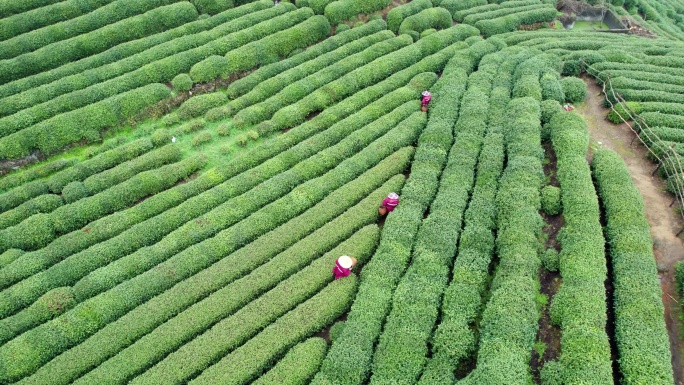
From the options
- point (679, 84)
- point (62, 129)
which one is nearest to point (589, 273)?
point (679, 84)

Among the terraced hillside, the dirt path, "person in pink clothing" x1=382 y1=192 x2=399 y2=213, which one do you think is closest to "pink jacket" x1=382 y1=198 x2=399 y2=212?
"person in pink clothing" x1=382 y1=192 x2=399 y2=213

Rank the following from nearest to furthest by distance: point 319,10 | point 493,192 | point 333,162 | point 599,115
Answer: point 493,192 → point 333,162 → point 599,115 → point 319,10

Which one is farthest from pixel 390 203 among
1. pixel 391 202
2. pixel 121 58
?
pixel 121 58

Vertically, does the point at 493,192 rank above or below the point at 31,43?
below

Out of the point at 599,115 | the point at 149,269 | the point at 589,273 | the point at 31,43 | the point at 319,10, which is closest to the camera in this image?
the point at 589,273

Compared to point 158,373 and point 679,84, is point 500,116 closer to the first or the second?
point 679,84

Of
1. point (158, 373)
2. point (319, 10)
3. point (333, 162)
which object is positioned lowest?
point (158, 373)

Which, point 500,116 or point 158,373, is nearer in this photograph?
point 158,373

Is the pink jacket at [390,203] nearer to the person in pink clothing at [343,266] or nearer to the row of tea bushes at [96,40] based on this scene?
the person in pink clothing at [343,266]

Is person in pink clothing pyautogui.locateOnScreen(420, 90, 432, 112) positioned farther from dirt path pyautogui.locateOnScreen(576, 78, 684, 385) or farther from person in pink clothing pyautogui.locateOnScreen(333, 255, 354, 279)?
person in pink clothing pyautogui.locateOnScreen(333, 255, 354, 279)
